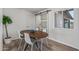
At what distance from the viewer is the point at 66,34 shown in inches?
76.7

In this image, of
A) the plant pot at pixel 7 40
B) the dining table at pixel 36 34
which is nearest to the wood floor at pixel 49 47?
the plant pot at pixel 7 40

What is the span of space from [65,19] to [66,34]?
0.28 metres

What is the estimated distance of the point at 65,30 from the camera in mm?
1948

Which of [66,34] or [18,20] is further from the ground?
[18,20]

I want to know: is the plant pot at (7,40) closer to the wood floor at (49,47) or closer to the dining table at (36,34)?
the wood floor at (49,47)

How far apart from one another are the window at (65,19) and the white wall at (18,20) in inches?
→ 18.4

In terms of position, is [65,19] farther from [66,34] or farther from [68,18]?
[66,34]

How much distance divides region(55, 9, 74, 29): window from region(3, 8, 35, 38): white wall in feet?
1.53

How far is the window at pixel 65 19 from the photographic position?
Answer: 1925 millimetres

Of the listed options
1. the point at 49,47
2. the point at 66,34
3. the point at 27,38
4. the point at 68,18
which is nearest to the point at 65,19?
the point at 68,18

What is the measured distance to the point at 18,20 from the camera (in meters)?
1.97

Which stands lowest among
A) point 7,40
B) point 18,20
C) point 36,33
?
point 7,40
